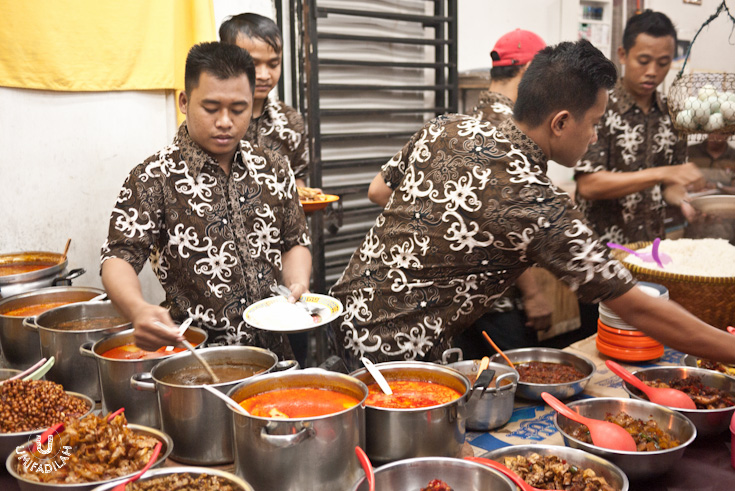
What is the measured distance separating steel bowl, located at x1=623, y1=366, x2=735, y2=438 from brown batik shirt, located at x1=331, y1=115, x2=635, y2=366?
30 cm

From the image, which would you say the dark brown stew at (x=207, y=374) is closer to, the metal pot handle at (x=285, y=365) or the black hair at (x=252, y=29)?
the metal pot handle at (x=285, y=365)

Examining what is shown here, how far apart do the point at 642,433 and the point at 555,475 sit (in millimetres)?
301

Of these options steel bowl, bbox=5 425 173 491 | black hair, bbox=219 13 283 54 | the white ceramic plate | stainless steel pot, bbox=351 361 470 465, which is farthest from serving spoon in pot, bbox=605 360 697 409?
black hair, bbox=219 13 283 54

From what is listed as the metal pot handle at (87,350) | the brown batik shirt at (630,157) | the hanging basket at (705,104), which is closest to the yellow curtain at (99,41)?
the metal pot handle at (87,350)

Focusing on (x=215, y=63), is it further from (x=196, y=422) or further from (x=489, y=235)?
(x=196, y=422)

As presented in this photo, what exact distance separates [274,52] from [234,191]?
40.9 inches

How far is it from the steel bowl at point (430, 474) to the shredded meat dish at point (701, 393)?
0.71m

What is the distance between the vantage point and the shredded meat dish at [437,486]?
112cm

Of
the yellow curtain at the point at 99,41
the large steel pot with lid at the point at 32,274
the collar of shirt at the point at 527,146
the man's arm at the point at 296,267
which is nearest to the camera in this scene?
the collar of shirt at the point at 527,146

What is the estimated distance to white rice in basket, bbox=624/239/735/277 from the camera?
2.19m

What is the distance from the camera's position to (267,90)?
2779 mm

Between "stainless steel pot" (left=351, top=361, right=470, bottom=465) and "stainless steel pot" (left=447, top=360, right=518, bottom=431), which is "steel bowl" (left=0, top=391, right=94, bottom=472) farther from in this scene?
"stainless steel pot" (left=447, top=360, right=518, bottom=431)

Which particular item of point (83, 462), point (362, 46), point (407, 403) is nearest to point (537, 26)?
point (362, 46)

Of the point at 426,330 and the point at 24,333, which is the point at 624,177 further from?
the point at 24,333
